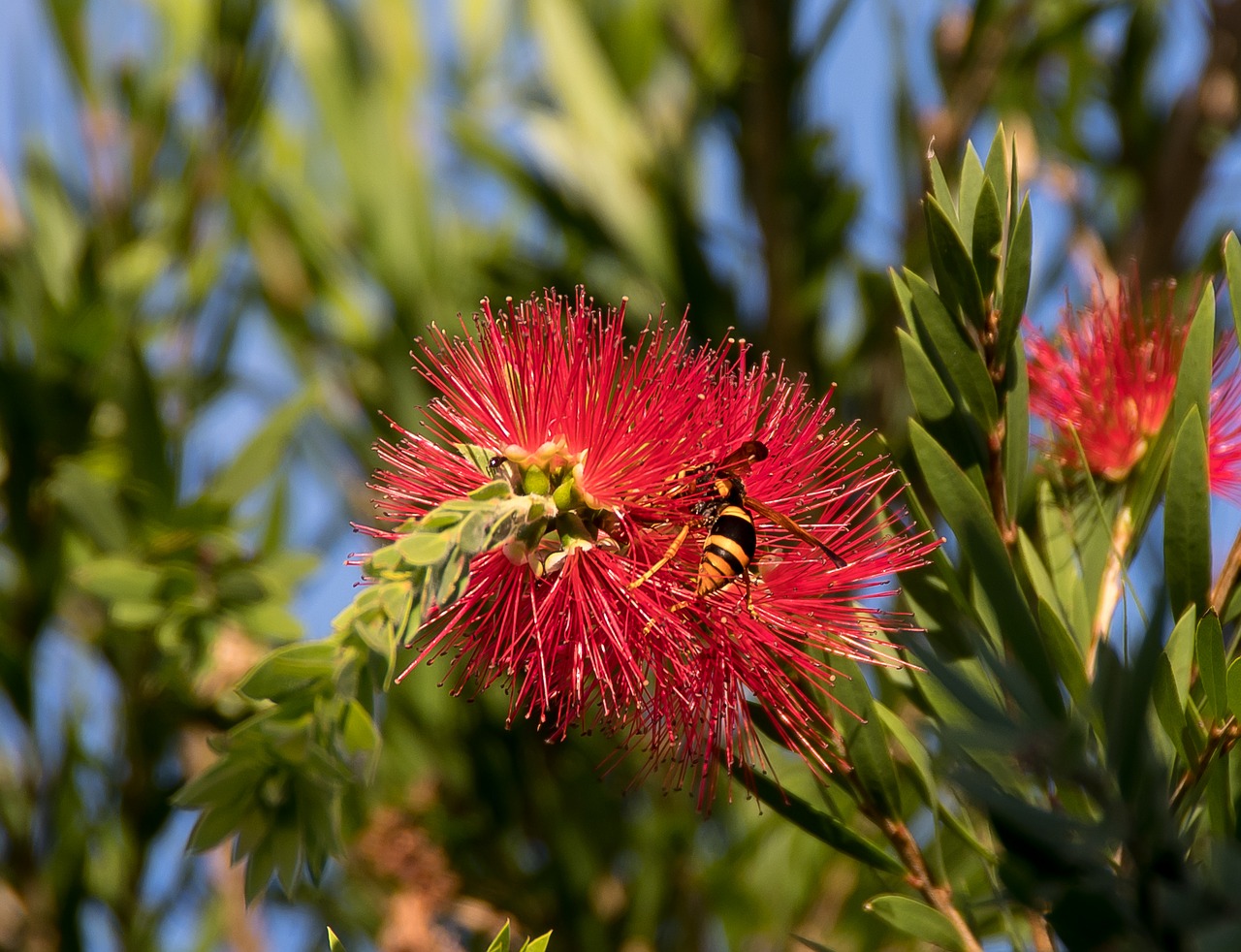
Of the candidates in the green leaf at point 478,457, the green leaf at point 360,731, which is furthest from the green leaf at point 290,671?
the green leaf at point 478,457

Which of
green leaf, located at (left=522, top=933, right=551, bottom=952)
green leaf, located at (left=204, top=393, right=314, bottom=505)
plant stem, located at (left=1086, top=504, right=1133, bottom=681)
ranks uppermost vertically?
green leaf, located at (left=204, top=393, right=314, bottom=505)

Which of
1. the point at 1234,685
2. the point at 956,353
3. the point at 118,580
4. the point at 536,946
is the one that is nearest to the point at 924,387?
the point at 956,353

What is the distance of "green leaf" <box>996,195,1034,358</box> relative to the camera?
0.70m

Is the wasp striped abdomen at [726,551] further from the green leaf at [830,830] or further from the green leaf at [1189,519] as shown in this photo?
the green leaf at [1189,519]

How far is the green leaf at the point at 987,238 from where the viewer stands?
695 millimetres

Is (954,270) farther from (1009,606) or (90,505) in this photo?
(90,505)

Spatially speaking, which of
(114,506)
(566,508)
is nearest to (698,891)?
(114,506)

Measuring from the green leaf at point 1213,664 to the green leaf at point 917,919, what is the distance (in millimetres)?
173

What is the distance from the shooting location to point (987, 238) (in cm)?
70

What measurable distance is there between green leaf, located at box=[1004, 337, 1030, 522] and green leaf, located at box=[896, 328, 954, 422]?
34mm

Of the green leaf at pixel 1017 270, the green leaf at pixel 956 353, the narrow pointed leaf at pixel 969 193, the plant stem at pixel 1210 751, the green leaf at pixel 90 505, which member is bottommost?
the plant stem at pixel 1210 751

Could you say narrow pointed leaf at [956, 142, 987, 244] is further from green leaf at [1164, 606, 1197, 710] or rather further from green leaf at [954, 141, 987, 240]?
green leaf at [1164, 606, 1197, 710]

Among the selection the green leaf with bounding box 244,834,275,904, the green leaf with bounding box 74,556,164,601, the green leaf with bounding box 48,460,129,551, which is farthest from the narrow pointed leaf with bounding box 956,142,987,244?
the green leaf with bounding box 48,460,129,551

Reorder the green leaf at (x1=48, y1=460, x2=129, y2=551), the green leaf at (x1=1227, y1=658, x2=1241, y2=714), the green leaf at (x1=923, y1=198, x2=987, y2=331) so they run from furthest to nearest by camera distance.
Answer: the green leaf at (x1=48, y1=460, x2=129, y2=551) → the green leaf at (x1=923, y1=198, x2=987, y2=331) → the green leaf at (x1=1227, y1=658, x2=1241, y2=714)
